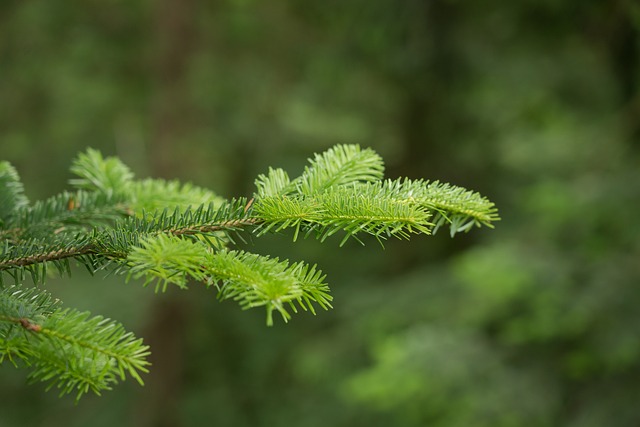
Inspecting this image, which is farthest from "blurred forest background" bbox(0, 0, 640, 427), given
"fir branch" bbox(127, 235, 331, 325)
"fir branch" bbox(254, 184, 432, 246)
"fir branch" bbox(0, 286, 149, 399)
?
"fir branch" bbox(0, 286, 149, 399)

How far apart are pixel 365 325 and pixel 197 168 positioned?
2.79m

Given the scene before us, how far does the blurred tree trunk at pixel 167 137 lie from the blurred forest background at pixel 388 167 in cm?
2

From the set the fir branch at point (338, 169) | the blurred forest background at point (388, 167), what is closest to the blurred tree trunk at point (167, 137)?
the blurred forest background at point (388, 167)

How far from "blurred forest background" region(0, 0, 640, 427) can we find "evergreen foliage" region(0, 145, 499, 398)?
1.96 m

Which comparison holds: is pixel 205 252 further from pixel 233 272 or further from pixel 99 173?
pixel 99 173

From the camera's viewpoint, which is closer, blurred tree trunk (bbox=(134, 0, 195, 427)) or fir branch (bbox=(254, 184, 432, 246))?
fir branch (bbox=(254, 184, 432, 246))

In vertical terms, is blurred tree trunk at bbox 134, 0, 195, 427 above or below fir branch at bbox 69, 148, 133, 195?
above

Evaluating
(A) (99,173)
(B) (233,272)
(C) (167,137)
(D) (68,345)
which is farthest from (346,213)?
(C) (167,137)

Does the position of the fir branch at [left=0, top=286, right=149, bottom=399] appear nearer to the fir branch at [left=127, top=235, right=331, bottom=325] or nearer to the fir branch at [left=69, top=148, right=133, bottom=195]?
the fir branch at [left=127, top=235, right=331, bottom=325]

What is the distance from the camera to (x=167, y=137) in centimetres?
695

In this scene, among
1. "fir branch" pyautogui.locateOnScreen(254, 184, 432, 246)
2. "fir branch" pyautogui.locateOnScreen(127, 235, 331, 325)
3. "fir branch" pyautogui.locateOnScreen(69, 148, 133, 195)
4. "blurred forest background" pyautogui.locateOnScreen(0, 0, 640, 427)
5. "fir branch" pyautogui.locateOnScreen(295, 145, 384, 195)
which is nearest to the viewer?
"fir branch" pyautogui.locateOnScreen(127, 235, 331, 325)

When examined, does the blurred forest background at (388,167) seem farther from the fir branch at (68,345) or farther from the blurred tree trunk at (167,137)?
the fir branch at (68,345)

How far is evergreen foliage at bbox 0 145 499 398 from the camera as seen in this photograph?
0.81 m

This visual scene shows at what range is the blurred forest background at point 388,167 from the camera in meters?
3.51
